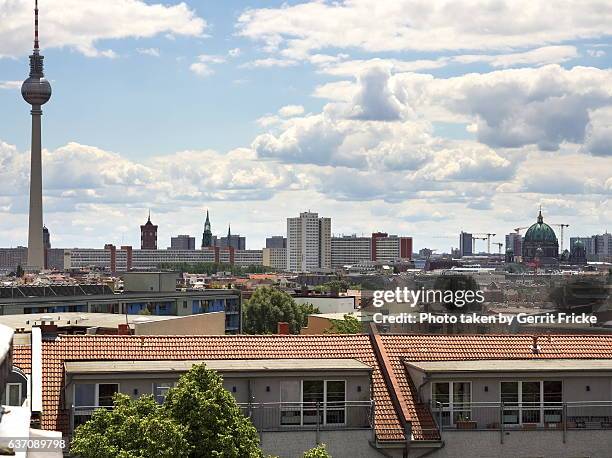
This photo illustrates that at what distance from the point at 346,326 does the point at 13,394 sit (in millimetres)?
50016

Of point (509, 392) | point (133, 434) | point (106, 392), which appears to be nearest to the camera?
point (133, 434)

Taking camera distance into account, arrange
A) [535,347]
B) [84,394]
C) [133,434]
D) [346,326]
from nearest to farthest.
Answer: [133,434], [84,394], [535,347], [346,326]

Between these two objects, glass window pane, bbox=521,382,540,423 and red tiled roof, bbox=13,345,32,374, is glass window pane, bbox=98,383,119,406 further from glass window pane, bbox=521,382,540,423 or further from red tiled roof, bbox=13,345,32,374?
glass window pane, bbox=521,382,540,423

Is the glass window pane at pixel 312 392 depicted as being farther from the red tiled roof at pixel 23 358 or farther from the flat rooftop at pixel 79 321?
the flat rooftop at pixel 79 321

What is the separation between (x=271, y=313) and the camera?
460 ft

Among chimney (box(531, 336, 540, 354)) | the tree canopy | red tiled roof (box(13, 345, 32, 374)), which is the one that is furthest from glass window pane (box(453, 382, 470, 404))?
red tiled roof (box(13, 345, 32, 374))

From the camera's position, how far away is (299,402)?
29.8 m

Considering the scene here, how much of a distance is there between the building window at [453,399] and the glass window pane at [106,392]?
8538mm

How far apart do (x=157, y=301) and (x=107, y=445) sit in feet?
325

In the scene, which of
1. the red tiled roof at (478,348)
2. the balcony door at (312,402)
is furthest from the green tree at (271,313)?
the balcony door at (312,402)

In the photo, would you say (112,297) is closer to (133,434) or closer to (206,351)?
(206,351)

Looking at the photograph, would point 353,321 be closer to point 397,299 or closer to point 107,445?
point 397,299

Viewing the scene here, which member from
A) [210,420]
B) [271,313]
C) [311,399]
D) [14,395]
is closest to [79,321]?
[311,399]

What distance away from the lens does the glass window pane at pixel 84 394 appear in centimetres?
2862
